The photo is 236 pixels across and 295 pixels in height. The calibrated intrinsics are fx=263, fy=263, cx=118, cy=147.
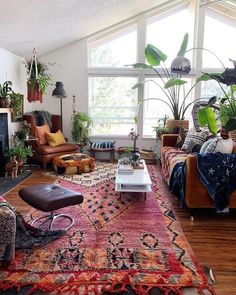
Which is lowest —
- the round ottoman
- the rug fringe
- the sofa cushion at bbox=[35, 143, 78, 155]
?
the rug fringe

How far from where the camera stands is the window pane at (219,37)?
228 inches

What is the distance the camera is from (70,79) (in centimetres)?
607

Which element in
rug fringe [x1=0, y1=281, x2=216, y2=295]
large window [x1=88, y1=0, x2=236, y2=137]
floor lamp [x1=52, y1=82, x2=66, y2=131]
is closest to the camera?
rug fringe [x1=0, y1=281, x2=216, y2=295]

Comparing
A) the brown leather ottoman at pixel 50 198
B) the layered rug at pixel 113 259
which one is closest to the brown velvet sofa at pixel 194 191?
the layered rug at pixel 113 259

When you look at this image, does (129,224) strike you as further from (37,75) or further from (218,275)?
(37,75)

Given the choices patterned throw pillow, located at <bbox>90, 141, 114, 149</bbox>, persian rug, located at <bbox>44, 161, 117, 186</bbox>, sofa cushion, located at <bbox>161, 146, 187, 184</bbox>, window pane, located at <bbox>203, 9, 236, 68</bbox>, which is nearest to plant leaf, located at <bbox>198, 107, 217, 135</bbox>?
sofa cushion, located at <bbox>161, 146, 187, 184</bbox>

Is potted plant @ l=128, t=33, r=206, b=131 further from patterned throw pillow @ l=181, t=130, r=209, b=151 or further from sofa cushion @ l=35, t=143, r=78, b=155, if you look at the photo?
sofa cushion @ l=35, t=143, r=78, b=155

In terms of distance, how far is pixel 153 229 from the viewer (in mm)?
2668

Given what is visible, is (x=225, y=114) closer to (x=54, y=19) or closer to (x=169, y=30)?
(x=54, y=19)

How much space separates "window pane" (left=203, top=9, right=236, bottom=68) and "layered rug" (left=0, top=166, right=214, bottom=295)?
4.26 meters

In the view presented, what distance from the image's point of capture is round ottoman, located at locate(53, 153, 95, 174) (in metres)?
4.68

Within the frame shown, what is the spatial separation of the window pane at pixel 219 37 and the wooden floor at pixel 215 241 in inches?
153

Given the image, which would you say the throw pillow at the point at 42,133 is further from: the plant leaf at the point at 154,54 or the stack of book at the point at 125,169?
the plant leaf at the point at 154,54

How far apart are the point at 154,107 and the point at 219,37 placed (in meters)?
2.08
